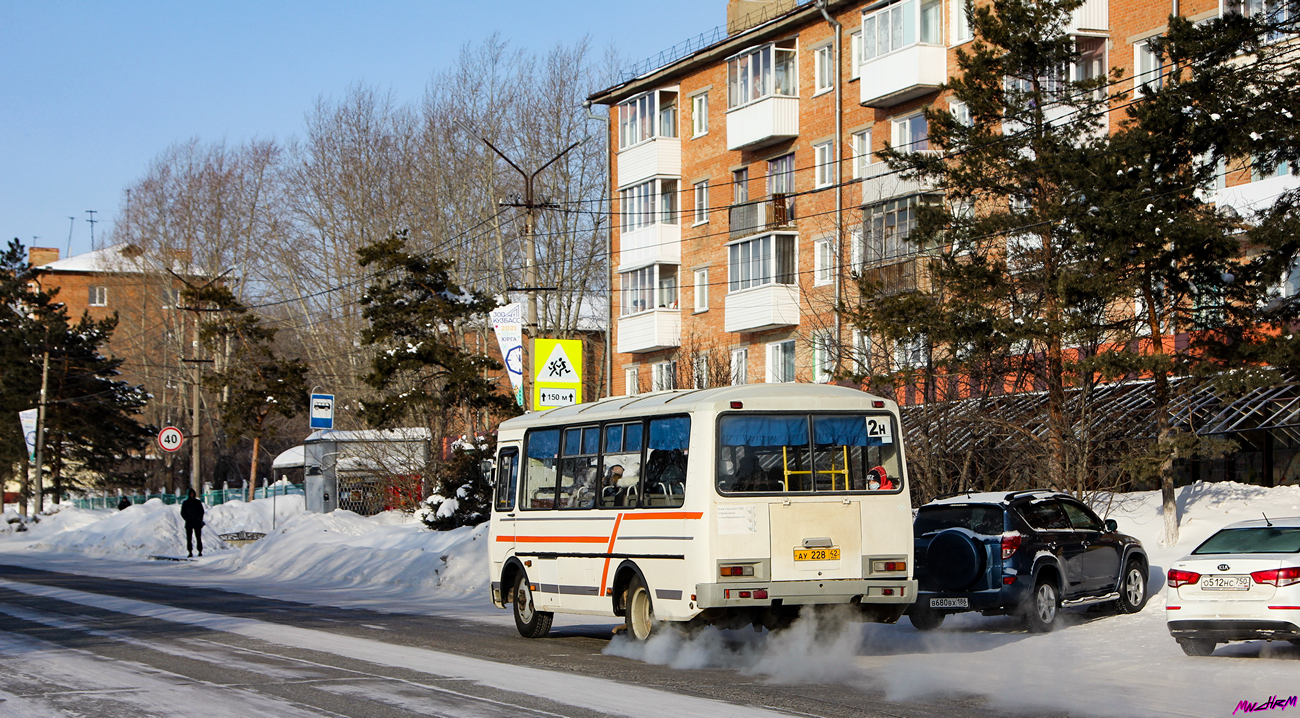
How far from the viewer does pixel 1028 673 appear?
12.0 metres

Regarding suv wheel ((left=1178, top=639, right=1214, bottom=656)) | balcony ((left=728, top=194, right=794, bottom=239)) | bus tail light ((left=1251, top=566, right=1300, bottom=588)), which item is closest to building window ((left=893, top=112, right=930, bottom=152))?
balcony ((left=728, top=194, right=794, bottom=239))

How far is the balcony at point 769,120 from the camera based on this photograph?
145ft

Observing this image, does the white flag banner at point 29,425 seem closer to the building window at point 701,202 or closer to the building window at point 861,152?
the building window at point 701,202

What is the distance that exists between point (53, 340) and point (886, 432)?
62884 mm

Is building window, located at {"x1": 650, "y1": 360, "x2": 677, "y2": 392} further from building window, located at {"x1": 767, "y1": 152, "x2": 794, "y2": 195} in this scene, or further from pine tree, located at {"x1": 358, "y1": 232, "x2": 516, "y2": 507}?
building window, located at {"x1": 767, "y1": 152, "x2": 794, "y2": 195}

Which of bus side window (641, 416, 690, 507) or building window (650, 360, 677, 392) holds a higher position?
building window (650, 360, 677, 392)

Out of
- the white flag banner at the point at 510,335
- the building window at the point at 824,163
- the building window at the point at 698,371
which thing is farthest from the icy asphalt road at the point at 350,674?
the building window at the point at 824,163

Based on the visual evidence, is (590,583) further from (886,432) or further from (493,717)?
(493,717)

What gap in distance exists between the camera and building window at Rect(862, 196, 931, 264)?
35.6 meters

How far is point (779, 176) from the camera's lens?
45312 millimetres

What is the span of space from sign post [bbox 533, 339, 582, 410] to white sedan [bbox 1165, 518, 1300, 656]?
1178 cm

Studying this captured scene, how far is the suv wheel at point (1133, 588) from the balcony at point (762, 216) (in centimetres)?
2770

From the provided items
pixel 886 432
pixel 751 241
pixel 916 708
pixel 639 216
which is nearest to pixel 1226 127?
pixel 886 432

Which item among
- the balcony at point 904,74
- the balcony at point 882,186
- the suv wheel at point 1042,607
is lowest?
the suv wheel at point 1042,607
